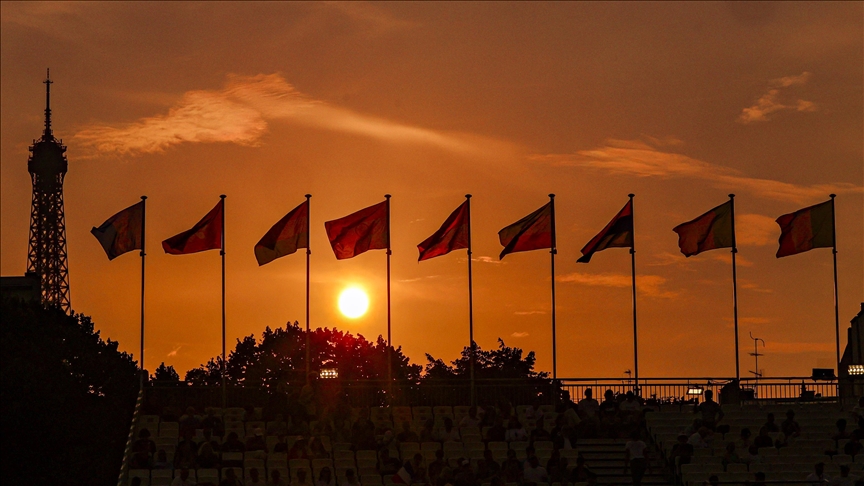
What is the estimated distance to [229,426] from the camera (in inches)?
1441

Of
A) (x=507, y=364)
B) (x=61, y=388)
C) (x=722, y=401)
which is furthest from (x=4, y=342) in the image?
(x=507, y=364)

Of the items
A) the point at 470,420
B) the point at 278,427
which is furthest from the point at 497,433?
the point at 278,427

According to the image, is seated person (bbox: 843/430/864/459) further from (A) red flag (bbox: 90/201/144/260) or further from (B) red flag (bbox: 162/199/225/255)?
(A) red flag (bbox: 90/201/144/260)

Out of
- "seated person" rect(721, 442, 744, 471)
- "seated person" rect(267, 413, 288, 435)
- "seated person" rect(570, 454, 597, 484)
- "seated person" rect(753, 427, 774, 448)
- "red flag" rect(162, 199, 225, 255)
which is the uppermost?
"red flag" rect(162, 199, 225, 255)

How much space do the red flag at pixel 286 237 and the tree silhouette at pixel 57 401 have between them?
957 inches

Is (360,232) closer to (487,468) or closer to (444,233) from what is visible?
(444,233)

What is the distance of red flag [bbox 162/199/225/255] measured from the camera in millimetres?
39500

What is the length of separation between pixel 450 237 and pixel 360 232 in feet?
8.91

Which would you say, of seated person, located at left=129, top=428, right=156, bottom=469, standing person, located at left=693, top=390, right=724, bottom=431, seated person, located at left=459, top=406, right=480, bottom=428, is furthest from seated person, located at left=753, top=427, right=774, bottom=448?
seated person, located at left=129, top=428, right=156, bottom=469

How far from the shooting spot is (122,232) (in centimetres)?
4000

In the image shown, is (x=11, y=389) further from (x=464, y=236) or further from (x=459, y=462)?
(x=459, y=462)

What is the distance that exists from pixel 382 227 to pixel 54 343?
1390 inches

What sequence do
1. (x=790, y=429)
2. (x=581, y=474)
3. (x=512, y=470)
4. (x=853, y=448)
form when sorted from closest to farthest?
(x=512, y=470) → (x=581, y=474) → (x=853, y=448) → (x=790, y=429)

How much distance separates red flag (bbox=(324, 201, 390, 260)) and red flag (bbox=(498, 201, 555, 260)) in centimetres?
357
